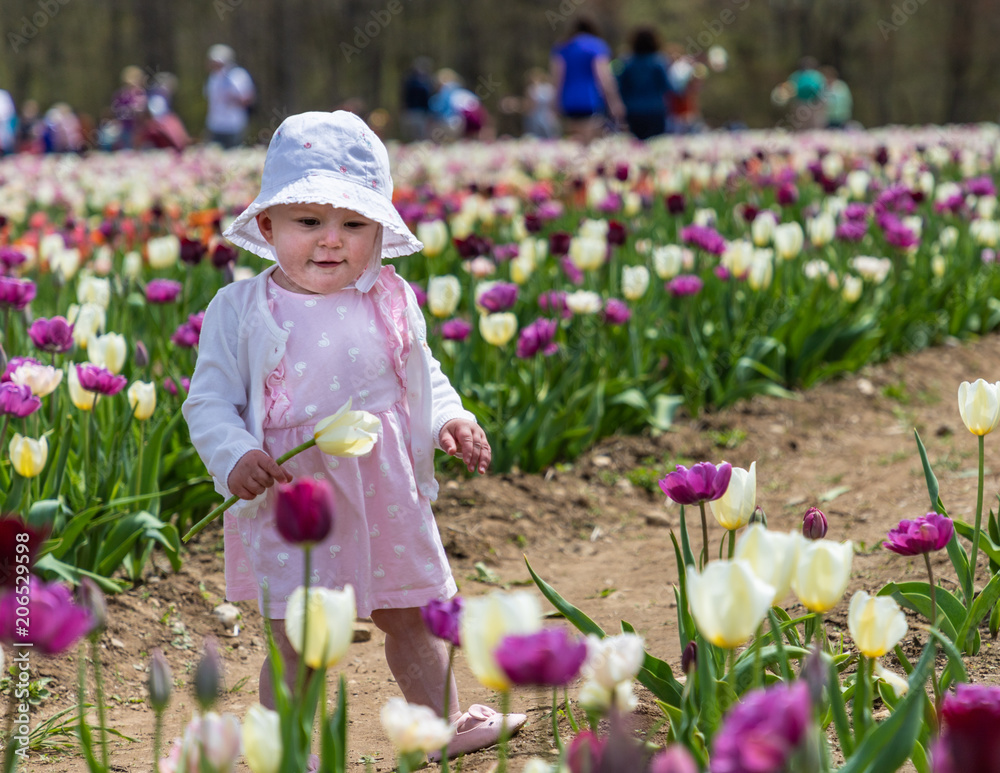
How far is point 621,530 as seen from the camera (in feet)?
11.2

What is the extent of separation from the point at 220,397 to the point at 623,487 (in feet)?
6.28

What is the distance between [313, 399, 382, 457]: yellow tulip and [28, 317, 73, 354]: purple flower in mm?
1205

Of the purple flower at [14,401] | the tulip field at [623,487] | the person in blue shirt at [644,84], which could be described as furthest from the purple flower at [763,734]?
the person in blue shirt at [644,84]

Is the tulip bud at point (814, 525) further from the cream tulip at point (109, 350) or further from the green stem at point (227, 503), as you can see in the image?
the cream tulip at point (109, 350)

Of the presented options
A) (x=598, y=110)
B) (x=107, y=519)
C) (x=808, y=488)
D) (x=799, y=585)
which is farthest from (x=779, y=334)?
(x=598, y=110)

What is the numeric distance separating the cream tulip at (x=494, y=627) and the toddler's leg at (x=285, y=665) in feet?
2.85

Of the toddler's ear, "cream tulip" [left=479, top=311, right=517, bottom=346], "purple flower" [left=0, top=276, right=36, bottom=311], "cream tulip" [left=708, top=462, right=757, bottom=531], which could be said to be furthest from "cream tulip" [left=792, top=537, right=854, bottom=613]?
"purple flower" [left=0, top=276, right=36, bottom=311]

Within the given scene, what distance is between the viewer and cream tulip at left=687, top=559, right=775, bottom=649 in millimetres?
1098

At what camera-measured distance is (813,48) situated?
105ft

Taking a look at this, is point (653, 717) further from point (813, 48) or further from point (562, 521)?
point (813, 48)

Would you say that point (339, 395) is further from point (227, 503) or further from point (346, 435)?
point (346, 435)

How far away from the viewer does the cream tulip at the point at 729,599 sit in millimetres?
1098

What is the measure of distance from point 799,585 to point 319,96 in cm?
3029

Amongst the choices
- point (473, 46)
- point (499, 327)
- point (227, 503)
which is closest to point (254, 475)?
point (227, 503)
